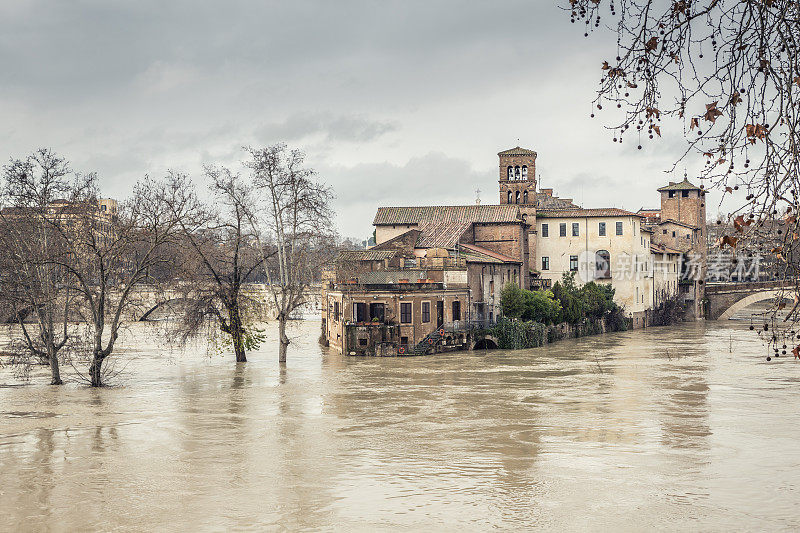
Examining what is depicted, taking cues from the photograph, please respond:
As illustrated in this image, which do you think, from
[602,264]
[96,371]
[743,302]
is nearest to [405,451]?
[96,371]

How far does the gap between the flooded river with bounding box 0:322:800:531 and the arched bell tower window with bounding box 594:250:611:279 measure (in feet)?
103

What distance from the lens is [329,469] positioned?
21.5 metres

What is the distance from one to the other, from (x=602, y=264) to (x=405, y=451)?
54.2 m

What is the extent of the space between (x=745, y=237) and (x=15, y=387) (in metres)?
34.8

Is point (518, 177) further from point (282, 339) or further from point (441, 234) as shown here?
point (282, 339)

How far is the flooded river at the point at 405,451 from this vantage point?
Result: 17.5m

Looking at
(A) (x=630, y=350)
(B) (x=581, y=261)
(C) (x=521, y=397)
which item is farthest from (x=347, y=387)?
(B) (x=581, y=261)

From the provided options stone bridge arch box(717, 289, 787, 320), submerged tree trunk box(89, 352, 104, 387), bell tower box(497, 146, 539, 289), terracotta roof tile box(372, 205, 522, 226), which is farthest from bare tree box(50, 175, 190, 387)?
stone bridge arch box(717, 289, 787, 320)

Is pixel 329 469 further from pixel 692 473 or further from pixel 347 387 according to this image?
pixel 347 387

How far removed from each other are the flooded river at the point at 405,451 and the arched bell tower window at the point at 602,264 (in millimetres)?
31326

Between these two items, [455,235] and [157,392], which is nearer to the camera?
[157,392]

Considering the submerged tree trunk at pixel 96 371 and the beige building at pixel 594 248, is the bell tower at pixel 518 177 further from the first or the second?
the submerged tree trunk at pixel 96 371

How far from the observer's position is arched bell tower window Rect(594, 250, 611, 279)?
7406 cm

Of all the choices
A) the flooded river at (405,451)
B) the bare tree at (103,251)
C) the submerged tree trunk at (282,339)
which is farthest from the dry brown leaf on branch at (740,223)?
the submerged tree trunk at (282,339)
